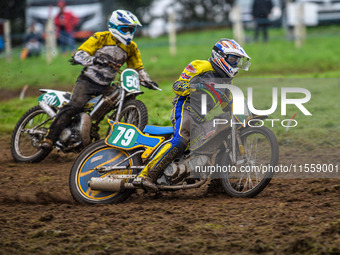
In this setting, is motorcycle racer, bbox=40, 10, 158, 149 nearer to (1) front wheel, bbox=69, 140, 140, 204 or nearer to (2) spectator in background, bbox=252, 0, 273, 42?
(1) front wheel, bbox=69, 140, 140, 204

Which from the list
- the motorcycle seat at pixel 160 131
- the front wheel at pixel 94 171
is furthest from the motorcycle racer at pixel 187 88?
the front wheel at pixel 94 171

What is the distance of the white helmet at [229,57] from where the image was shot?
6338 mm

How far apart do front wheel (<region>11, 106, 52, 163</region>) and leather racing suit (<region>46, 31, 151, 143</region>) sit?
1.17 feet

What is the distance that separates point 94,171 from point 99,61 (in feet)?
8.31

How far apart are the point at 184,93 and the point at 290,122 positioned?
475 cm

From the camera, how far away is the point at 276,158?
6.07m

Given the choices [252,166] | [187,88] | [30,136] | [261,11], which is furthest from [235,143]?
[261,11]

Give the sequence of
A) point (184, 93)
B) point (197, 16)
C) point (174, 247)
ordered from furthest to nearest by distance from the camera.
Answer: point (197, 16) → point (184, 93) → point (174, 247)

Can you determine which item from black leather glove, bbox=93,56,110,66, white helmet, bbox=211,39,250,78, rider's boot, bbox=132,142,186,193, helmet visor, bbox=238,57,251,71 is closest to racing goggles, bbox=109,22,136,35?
black leather glove, bbox=93,56,110,66

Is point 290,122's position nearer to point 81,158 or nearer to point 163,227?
point 81,158

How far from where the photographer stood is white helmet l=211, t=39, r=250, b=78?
20.8ft

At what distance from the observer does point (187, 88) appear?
635cm

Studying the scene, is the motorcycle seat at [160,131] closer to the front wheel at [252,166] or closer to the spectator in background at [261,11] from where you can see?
the front wheel at [252,166]

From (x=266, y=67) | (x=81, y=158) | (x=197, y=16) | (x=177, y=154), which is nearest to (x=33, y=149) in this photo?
(x=81, y=158)
